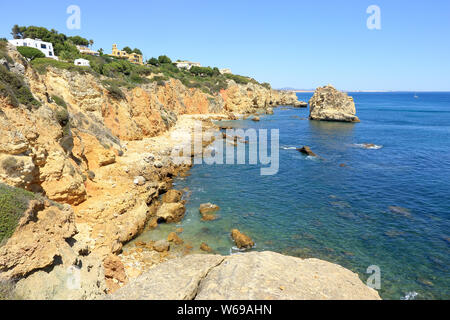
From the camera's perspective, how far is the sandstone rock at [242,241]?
17.9 metres

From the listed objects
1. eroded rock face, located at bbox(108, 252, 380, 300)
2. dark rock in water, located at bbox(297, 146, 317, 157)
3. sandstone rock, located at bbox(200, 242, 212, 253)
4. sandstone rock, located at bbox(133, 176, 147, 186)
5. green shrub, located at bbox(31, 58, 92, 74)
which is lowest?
sandstone rock, located at bbox(200, 242, 212, 253)

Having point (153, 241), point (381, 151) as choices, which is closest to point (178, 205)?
point (153, 241)

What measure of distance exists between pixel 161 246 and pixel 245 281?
12.1 metres

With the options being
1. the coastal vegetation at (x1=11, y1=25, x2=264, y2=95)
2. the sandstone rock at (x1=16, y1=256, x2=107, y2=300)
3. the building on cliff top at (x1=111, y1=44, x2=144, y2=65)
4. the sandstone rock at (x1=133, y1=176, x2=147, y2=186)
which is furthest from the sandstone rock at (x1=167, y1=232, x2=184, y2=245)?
the building on cliff top at (x1=111, y1=44, x2=144, y2=65)

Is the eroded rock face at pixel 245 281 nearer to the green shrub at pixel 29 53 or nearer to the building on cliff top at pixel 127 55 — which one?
the green shrub at pixel 29 53

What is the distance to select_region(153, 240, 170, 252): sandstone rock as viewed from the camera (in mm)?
17203

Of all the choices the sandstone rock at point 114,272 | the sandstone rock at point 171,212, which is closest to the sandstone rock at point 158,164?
the sandstone rock at point 171,212

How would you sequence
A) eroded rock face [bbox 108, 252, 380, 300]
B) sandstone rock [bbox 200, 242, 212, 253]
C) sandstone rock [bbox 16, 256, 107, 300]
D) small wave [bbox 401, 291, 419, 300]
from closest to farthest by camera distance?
eroded rock face [bbox 108, 252, 380, 300]
sandstone rock [bbox 16, 256, 107, 300]
small wave [bbox 401, 291, 419, 300]
sandstone rock [bbox 200, 242, 212, 253]

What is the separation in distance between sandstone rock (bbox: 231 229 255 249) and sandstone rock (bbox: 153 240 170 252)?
4.71m

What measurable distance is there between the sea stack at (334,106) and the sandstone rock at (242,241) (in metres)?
71.4

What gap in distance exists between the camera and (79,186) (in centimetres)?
1748

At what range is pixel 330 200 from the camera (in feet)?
82.6

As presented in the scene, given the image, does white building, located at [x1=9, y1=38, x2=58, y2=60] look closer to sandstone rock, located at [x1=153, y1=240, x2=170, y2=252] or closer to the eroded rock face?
sandstone rock, located at [x1=153, y1=240, x2=170, y2=252]

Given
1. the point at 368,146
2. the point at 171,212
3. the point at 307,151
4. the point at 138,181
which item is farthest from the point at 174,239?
the point at 368,146
